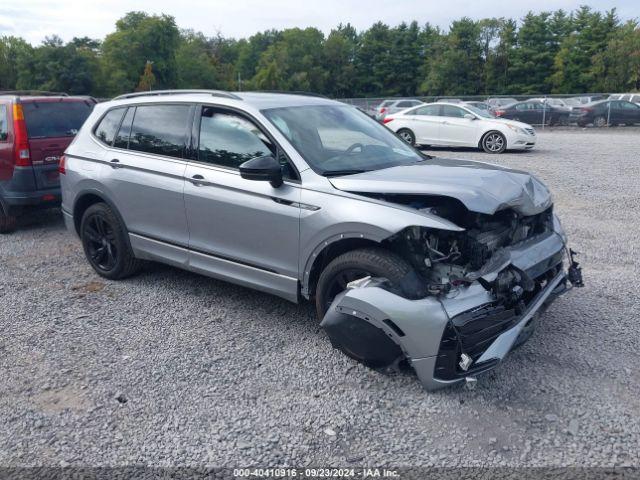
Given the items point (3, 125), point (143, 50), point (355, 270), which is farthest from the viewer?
point (143, 50)

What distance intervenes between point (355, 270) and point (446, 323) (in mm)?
753

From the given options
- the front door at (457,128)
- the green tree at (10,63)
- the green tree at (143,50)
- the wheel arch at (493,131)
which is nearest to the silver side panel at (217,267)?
the wheel arch at (493,131)

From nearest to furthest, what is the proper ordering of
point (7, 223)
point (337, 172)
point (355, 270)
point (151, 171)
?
point (355, 270), point (337, 172), point (151, 171), point (7, 223)

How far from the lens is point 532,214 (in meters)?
4.11

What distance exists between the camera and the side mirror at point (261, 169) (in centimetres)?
411

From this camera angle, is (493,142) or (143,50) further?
(143,50)

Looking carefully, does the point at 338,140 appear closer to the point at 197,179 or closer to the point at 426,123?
the point at 197,179

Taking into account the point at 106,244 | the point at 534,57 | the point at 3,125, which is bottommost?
the point at 106,244

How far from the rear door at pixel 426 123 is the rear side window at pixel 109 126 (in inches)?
515

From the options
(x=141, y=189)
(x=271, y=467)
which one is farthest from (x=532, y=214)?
(x=141, y=189)

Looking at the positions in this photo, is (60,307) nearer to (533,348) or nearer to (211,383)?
(211,383)

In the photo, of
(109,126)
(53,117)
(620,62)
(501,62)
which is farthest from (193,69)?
→ (109,126)

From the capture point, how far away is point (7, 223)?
26.1 feet

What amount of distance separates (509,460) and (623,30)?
233 ft
